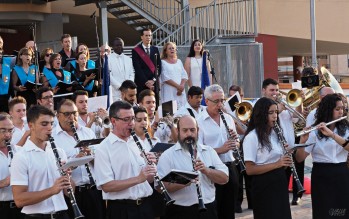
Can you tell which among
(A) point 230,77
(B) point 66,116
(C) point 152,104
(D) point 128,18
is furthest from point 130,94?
(D) point 128,18

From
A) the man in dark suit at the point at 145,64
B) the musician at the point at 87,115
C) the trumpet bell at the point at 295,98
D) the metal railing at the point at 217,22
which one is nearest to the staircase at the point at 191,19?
the metal railing at the point at 217,22

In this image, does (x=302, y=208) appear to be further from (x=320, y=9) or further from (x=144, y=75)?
(x=320, y=9)

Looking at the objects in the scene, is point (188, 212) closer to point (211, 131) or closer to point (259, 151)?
point (259, 151)

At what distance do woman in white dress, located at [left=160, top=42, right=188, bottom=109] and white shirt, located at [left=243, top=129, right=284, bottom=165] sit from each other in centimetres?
526

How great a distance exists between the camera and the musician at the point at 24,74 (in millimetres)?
12375

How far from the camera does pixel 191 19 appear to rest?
20672 millimetres

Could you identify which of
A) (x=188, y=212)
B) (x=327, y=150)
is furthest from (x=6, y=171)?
(x=327, y=150)

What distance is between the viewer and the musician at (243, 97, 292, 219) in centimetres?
829

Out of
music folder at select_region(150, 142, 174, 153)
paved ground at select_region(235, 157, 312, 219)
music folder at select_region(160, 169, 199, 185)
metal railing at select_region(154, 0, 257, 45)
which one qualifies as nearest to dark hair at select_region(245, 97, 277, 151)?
music folder at select_region(150, 142, 174, 153)

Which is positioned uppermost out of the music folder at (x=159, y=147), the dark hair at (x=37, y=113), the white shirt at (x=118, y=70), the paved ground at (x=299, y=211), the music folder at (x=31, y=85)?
the white shirt at (x=118, y=70)

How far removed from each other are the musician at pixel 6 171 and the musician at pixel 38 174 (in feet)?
2.22

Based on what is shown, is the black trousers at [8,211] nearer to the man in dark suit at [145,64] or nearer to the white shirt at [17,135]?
the white shirt at [17,135]

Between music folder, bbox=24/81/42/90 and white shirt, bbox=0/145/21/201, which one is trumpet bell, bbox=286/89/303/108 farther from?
white shirt, bbox=0/145/21/201

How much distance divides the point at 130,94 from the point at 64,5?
13.8 metres
